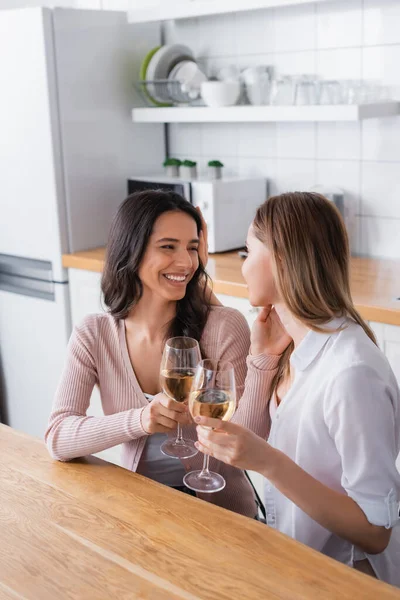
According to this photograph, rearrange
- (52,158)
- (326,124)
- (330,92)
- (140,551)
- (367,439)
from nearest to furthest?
1. (140,551)
2. (367,439)
3. (330,92)
4. (326,124)
5. (52,158)

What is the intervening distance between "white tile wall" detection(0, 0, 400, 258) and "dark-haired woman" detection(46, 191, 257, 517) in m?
1.37

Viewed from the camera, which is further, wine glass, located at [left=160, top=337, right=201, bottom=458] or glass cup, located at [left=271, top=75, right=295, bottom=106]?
glass cup, located at [left=271, top=75, right=295, bottom=106]

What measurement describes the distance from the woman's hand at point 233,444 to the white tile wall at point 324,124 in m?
1.94

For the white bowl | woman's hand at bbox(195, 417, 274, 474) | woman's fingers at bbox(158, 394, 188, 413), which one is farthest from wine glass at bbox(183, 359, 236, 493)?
Result: the white bowl

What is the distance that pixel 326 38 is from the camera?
304 cm

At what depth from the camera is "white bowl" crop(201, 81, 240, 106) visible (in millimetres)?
3160

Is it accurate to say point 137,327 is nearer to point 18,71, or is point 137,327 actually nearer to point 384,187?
point 384,187

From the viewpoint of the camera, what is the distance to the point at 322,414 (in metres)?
1.38

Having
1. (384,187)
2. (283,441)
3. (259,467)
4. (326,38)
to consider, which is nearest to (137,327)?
(283,441)

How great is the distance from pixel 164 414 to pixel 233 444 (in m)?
0.23

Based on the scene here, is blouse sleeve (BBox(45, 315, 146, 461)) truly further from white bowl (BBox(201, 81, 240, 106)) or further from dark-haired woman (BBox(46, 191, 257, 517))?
white bowl (BBox(201, 81, 240, 106))

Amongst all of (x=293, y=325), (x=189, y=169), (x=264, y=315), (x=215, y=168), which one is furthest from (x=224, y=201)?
(x=293, y=325)

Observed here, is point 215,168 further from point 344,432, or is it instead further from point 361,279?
point 344,432

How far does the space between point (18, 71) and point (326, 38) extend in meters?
1.26
